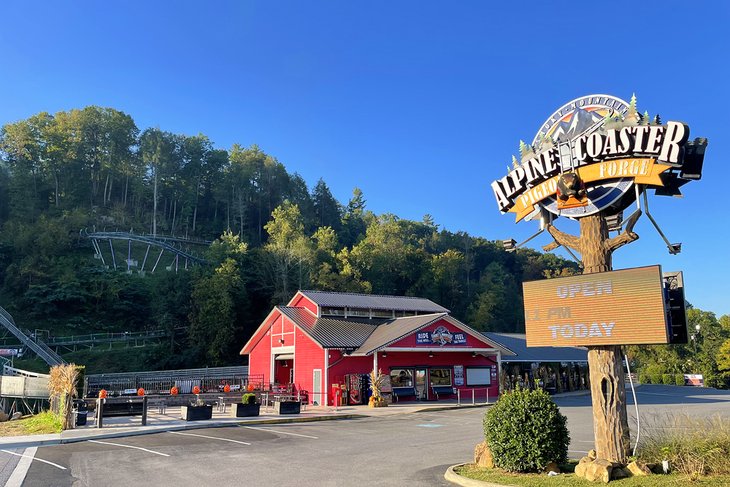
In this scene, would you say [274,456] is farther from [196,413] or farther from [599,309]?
[196,413]

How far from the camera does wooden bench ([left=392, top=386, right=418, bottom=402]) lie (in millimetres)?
30517

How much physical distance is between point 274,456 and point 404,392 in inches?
750

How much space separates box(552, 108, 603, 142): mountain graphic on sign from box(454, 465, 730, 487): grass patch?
264 inches

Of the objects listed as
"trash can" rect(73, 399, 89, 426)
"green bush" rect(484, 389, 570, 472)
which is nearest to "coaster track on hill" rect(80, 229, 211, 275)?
"trash can" rect(73, 399, 89, 426)

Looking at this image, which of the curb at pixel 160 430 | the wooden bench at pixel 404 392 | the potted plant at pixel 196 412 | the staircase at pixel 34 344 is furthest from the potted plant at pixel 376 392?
the staircase at pixel 34 344

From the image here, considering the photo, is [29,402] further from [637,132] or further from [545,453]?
[637,132]

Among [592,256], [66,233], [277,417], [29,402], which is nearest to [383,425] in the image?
[277,417]

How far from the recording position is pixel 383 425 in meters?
19.8

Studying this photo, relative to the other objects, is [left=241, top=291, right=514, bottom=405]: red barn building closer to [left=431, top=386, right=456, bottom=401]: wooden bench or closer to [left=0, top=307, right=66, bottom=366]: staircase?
[left=431, top=386, right=456, bottom=401]: wooden bench

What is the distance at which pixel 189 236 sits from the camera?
8175 centimetres

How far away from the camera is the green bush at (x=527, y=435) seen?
9547 millimetres

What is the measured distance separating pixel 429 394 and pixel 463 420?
34.5 feet

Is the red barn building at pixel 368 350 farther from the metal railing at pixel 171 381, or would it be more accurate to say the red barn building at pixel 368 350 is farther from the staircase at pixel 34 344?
the staircase at pixel 34 344

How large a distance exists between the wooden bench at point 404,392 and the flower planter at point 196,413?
39.9 feet
